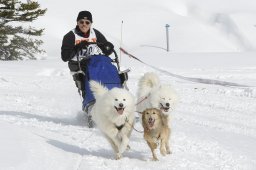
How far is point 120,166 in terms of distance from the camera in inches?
204

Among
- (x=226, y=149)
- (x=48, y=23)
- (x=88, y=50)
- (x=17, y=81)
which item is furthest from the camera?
(x=48, y=23)

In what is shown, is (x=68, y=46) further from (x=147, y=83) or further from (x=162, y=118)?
(x=162, y=118)

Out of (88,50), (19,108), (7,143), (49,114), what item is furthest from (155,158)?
(19,108)

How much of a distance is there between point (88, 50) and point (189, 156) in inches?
106

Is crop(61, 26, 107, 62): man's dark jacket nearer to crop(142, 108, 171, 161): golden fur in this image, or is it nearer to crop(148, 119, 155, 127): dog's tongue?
crop(142, 108, 171, 161): golden fur

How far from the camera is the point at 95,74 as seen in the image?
7.13 metres

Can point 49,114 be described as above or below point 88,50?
below

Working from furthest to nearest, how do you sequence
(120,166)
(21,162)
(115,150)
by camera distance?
(115,150) → (120,166) → (21,162)

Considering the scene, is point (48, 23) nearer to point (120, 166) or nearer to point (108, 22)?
point (108, 22)

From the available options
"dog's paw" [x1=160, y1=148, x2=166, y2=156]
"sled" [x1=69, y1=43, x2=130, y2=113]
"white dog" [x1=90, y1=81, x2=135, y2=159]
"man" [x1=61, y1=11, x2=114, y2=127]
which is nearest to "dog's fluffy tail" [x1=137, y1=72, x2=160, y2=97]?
"sled" [x1=69, y1=43, x2=130, y2=113]

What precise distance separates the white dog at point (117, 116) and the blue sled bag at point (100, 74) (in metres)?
1.42

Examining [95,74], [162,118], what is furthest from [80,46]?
[162,118]

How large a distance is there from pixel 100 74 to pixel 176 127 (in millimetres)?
1391

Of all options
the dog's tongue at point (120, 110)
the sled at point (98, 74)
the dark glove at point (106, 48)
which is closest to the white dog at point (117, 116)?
the dog's tongue at point (120, 110)
